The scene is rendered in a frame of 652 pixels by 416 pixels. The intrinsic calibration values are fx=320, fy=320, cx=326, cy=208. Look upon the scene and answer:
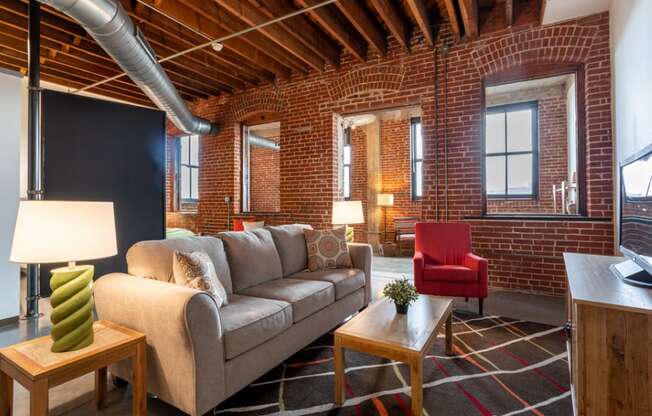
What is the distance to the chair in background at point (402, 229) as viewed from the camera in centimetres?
664

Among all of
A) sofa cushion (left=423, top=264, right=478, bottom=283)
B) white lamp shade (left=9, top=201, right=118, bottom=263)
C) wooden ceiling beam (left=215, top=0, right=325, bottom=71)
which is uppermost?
wooden ceiling beam (left=215, top=0, right=325, bottom=71)

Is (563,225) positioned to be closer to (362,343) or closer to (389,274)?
(389,274)

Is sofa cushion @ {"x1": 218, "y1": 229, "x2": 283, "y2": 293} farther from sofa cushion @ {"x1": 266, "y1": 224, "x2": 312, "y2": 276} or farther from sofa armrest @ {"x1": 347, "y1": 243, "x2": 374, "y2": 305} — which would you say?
sofa armrest @ {"x1": 347, "y1": 243, "x2": 374, "y2": 305}

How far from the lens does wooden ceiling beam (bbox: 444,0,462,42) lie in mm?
3304

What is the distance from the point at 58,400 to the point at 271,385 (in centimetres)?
118

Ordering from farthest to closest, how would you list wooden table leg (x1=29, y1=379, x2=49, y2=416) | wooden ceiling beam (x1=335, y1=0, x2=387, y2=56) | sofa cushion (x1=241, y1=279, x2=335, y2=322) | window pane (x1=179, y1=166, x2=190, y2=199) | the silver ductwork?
window pane (x1=179, y1=166, x2=190, y2=199) < wooden ceiling beam (x1=335, y1=0, x2=387, y2=56) < the silver ductwork < sofa cushion (x1=241, y1=279, x2=335, y2=322) < wooden table leg (x1=29, y1=379, x2=49, y2=416)

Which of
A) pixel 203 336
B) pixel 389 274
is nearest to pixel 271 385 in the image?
pixel 203 336

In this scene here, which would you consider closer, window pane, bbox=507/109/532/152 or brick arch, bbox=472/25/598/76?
brick arch, bbox=472/25/598/76

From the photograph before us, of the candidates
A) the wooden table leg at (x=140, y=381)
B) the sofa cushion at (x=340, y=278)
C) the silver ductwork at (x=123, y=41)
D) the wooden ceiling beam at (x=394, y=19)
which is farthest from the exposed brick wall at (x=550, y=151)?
the wooden table leg at (x=140, y=381)

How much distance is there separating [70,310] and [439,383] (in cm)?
202

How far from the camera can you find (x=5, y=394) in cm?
146

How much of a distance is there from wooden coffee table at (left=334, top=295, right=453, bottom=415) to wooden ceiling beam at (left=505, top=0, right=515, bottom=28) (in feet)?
10.4

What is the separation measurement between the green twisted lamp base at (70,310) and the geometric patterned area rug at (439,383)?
79cm

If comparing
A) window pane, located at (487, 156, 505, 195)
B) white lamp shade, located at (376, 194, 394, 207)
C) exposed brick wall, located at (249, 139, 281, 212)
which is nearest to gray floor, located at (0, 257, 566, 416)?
white lamp shade, located at (376, 194, 394, 207)
